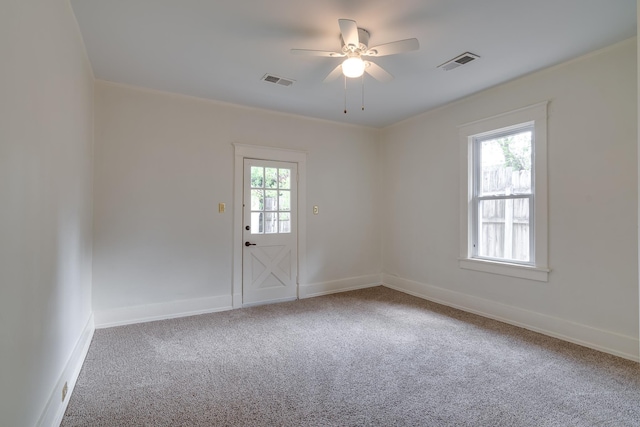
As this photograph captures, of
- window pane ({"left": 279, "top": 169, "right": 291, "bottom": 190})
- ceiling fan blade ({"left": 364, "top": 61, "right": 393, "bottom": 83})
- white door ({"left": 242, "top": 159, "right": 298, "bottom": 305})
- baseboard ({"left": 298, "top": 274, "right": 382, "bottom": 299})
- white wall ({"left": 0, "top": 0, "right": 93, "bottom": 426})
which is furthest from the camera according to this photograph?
baseboard ({"left": 298, "top": 274, "right": 382, "bottom": 299})

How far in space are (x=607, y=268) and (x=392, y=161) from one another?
3231 millimetres

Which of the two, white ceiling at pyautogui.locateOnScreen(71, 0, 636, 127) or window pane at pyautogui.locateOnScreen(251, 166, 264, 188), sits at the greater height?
white ceiling at pyautogui.locateOnScreen(71, 0, 636, 127)

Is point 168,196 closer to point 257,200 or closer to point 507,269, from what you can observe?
point 257,200

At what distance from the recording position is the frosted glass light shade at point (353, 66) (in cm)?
265

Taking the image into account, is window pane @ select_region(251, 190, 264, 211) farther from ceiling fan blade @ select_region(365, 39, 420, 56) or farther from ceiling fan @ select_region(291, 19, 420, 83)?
ceiling fan blade @ select_region(365, 39, 420, 56)

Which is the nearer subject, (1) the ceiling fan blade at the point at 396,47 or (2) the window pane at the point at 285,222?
(1) the ceiling fan blade at the point at 396,47

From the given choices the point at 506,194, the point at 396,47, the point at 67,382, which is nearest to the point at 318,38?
the point at 396,47

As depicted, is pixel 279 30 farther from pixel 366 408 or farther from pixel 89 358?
pixel 89 358

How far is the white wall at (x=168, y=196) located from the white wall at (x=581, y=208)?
242 centimetres

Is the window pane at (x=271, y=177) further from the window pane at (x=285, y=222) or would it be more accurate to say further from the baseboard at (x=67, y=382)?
the baseboard at (x=67, y=382)

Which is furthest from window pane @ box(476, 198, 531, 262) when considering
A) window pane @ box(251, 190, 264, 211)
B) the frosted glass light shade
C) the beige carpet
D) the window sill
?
window pane @ box(251, 190, 264, 211)

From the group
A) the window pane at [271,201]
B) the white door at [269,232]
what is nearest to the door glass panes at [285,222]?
the white door at [269,232]

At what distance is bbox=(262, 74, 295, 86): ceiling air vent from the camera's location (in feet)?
11.6

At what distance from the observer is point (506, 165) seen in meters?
3.89
